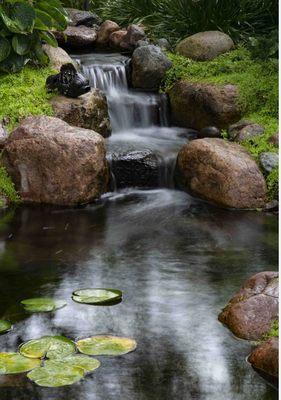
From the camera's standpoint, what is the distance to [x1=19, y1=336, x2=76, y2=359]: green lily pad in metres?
4.66

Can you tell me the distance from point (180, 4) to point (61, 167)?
7.39 m

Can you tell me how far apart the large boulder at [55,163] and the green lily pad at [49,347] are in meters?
4.06

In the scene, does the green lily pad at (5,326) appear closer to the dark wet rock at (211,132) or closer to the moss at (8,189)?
the moss at (8,189)

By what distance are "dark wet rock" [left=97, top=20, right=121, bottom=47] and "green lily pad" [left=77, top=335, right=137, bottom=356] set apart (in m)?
11.0

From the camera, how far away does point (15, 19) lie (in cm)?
1064

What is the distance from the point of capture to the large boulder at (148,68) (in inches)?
487

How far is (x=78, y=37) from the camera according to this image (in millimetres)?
14516

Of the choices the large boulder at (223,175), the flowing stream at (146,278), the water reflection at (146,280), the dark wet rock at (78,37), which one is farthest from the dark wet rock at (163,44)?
Answer: the water reflection at (146,280)

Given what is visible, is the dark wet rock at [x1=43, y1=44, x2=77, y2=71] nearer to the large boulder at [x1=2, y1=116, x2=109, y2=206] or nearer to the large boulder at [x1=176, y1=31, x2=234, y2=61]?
the large boulder at [x1=176, y1=31, x2=234, y2=61]

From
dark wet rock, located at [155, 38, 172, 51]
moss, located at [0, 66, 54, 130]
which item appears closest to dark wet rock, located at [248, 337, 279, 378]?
moss, located at [0, 66, 54, 130]

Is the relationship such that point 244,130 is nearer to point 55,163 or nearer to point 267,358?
point 55,163

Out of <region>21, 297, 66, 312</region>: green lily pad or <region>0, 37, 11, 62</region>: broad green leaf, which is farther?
<region>0, 37, 11, 62</region>: broad green leaf

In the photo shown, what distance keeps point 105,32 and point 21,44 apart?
4546 millimetres

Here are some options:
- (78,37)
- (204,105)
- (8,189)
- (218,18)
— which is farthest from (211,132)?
(78,37)
